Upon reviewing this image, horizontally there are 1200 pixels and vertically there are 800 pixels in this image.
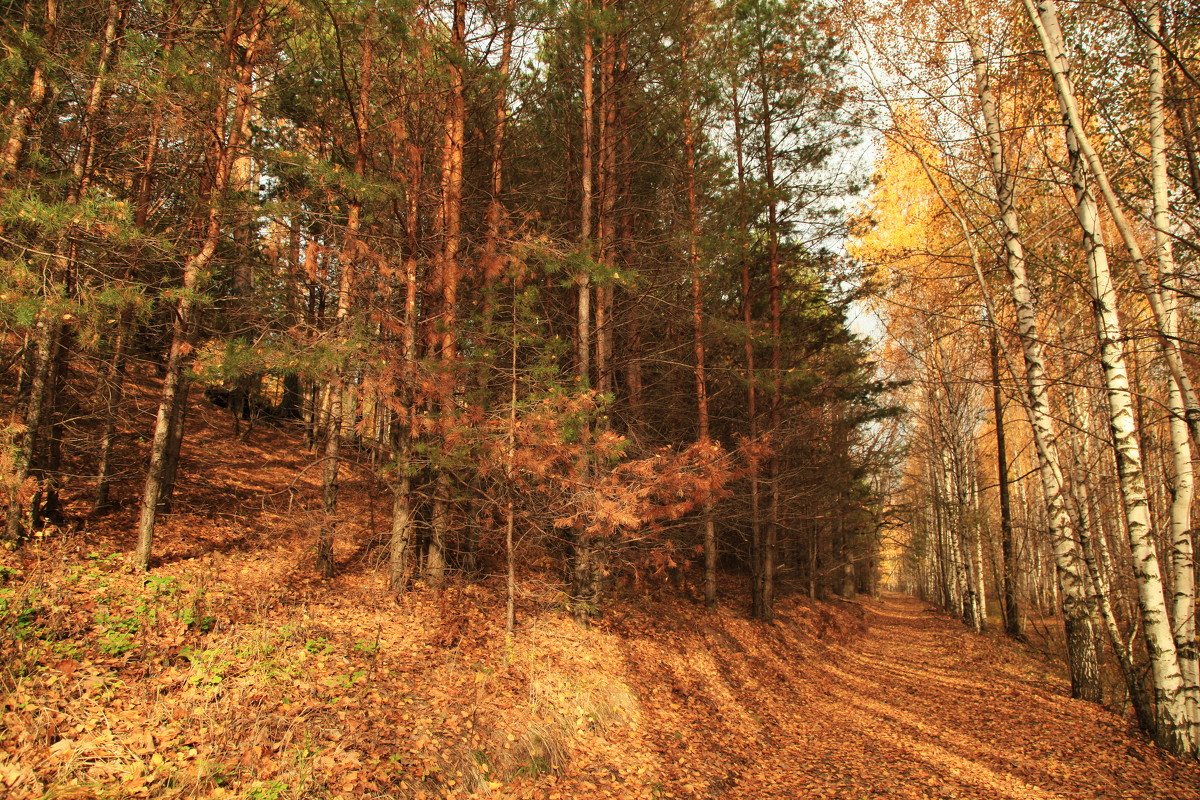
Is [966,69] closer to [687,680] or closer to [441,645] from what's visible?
[687,680]

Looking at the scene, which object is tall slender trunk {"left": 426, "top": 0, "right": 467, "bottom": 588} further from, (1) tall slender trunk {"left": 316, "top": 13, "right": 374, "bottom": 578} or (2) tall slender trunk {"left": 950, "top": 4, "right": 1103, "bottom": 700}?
(2) tall slender trunk {"left": 950, "top": 4, "right": 1103, "bottom": 700}

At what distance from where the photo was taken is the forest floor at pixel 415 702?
13.3ft

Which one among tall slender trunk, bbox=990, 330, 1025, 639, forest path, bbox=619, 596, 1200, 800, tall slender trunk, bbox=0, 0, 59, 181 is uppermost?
tall slender trunk, bbox=0, 0, 59, 181

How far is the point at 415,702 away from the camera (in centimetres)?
541

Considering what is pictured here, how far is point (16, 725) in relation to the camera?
12.2 feet

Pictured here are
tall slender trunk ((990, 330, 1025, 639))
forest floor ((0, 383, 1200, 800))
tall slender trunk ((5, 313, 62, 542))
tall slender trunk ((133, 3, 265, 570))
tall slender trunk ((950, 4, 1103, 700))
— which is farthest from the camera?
tall slender trunk ((990, 330, 1025, 639))

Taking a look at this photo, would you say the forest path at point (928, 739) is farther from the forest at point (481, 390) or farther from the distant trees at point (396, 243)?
the distant trees at point (396, 243)

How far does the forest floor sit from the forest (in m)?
0.05

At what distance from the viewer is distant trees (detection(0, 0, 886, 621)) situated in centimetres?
643

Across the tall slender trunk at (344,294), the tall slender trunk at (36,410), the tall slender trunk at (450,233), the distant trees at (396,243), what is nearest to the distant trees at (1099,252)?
the distant trees at (396,243)

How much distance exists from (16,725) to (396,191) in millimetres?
5723

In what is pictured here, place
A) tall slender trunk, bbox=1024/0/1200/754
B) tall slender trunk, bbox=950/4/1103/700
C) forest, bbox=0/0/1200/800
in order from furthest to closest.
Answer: tall slender trunk, bbox=950/4/1103/700 → tall slender trunk, bbox=1024/0/1200/754 → forest, bbox=0/0/1200/800

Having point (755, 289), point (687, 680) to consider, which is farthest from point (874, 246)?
point (687, 680)

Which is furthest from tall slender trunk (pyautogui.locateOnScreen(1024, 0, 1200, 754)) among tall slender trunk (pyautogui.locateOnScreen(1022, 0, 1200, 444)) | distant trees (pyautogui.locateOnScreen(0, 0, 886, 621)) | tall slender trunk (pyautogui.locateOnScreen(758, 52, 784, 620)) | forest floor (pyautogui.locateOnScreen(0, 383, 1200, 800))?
tall slender trunk (pyautogui.locateOnScreen(758, 52, 784, 620))
